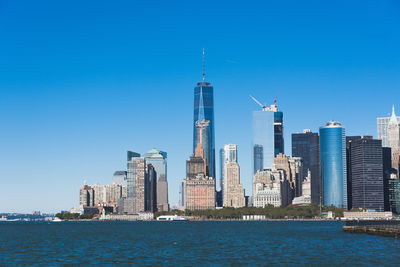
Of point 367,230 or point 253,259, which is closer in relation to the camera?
point 253,259

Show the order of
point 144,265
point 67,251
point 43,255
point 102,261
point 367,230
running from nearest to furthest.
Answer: point 144,265, point 102,261, point 43,255, point 67,251, point 367,230

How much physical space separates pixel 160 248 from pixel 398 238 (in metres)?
53.6

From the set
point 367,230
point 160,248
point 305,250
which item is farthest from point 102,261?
point 367,230

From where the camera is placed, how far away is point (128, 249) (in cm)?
11575

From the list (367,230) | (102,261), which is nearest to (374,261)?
(102,261)

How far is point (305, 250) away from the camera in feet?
360

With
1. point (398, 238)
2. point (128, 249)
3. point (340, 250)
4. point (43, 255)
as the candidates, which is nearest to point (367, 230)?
point (398, 238)

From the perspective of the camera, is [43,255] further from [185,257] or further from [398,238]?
[398,238]

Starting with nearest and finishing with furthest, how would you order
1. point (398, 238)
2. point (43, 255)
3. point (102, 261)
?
point (102, 261)
point (43, 255)
point (398, 238)

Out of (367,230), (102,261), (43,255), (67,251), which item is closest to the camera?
(102,261)

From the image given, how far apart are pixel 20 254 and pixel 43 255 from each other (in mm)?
5132

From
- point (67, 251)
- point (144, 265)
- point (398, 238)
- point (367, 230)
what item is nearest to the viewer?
point (144, 265)

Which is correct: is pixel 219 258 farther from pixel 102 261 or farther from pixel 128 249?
pixel 128 249

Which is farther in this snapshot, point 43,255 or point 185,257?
point 43,255
